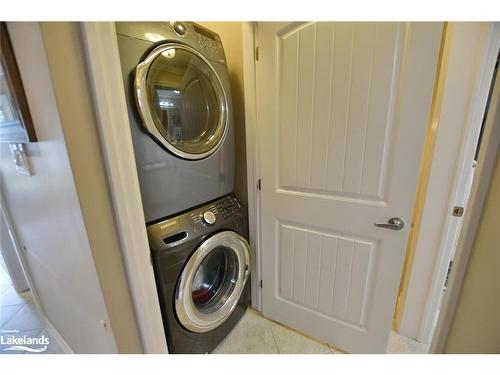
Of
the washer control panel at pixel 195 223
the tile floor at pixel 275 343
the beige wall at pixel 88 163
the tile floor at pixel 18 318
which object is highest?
the beige wall at pixel 88 163

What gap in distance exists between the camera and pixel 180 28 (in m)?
0.98

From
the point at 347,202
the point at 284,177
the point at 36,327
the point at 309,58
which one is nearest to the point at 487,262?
the point at 347,202

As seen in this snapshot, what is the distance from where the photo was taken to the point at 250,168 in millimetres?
1359

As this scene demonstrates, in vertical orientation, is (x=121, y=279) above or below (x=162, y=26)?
below

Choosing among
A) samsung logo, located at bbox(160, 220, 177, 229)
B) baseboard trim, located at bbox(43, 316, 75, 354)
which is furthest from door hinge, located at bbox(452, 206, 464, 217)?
baseboard trim, located at bbox(43, 316, 75, 354)

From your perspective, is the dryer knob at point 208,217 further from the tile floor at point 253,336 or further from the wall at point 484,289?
the wall at point 484,289

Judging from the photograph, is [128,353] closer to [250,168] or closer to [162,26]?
[250,168]

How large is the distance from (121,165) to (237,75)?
1.03 meters

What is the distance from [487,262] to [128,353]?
113 centimetres

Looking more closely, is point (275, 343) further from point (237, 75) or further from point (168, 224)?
point (237, 75)

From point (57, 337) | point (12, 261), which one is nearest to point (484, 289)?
point (57, 337)

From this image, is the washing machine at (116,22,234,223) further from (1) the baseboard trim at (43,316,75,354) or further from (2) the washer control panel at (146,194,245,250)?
(1) the baseboard trim at (43,316,75,354)

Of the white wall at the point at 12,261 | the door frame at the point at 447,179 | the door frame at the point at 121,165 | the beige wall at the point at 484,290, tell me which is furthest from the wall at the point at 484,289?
the white wall at the point at 12,261

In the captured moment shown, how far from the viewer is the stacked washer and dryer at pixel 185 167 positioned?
2.83 feet
